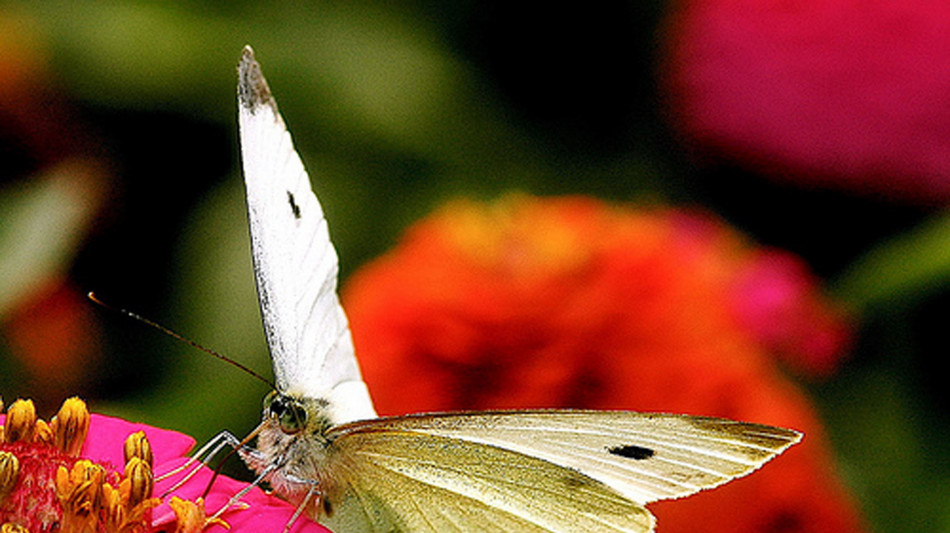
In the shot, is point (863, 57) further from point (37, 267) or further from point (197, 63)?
point (37, 267)

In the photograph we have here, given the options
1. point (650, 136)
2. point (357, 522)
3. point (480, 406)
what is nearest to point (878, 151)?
point (650, 136)

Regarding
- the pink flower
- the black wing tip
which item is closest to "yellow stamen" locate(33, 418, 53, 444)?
the black wing tip

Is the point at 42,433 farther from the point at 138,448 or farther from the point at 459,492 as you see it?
the point at 459,492

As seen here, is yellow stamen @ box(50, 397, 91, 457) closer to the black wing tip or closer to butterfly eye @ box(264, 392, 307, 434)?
butterfly eye @ box(264, 392, 307, 434)

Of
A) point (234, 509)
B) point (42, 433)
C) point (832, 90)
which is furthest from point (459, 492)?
point (832, 90)

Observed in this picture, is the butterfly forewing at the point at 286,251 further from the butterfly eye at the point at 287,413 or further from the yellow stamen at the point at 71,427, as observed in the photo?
the yellow stamen at the point at 71,427

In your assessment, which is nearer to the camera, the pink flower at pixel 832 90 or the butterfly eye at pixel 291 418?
the butterfly eye at pixel 291 418

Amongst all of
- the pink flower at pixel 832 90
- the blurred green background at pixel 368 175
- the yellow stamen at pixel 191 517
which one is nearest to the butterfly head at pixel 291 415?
the yellow stamen at pixel 191 517
